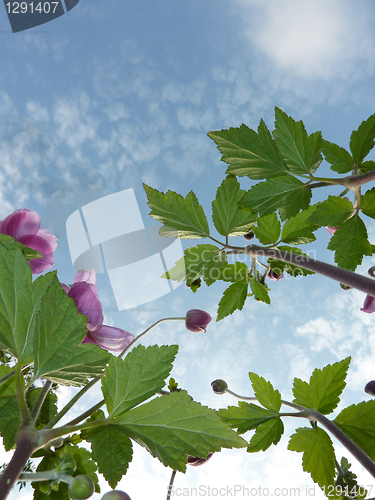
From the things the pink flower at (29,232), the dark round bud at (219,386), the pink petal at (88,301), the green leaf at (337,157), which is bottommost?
the pink petal at (88,301)

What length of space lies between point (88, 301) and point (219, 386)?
0.70 m

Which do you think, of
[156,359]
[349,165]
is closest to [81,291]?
[156,359]

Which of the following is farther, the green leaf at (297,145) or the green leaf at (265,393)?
the green leaf at (297,145)

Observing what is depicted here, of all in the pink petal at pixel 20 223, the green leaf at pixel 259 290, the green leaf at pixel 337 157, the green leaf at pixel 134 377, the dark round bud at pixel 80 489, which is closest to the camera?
the dark round bud at pixel 80 489

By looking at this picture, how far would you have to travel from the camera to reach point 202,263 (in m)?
1.17

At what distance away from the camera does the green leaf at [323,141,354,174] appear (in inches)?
36.5

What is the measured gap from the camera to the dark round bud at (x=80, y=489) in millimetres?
520

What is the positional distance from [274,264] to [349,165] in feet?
1.25

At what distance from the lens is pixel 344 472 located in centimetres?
85

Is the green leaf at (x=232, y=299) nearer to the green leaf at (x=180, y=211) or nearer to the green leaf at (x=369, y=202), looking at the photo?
the green leaf at (x=180, y=211)

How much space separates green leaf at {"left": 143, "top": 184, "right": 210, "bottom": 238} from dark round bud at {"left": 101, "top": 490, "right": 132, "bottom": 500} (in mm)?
798

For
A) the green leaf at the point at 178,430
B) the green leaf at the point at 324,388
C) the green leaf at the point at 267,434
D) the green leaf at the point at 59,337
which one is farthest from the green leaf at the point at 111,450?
the green leaf at the point at 324,388

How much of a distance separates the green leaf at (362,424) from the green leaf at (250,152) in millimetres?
711

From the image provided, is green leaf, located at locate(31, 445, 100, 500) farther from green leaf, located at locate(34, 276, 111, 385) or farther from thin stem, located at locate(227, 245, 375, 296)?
thin stem, located at locate(227, 245, 375, 296)
